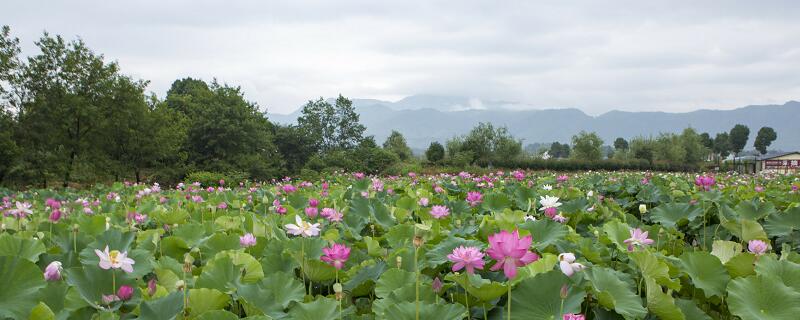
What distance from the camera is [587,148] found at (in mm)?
66312

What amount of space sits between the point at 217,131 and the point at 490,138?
35.9 metres

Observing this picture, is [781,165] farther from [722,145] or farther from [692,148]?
[722,145]

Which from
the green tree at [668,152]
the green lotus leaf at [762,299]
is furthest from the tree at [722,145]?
the green lotus leaf at [762,299]

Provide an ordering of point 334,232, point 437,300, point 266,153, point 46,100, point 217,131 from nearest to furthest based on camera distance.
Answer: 1. point 437,300
2. point 334,232
3. point 46,100
4. point 217,131
5. point 266,153

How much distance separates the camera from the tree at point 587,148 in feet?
211

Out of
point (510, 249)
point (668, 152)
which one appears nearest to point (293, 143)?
point (510, 249)

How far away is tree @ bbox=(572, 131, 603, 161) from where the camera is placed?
64.4m

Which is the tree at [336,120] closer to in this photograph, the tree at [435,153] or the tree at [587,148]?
the tree at [435,153]

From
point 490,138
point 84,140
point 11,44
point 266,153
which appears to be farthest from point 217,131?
point 490,138

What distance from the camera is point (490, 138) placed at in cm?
6028

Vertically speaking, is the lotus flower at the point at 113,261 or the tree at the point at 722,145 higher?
the lotus flower at the point at 113,261

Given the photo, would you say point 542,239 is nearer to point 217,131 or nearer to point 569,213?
point 569,213

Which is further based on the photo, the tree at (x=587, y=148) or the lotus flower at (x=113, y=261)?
the tree at (x=587, y=148)

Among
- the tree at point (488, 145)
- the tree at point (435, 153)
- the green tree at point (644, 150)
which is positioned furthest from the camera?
the green tree at point (644, 150)
